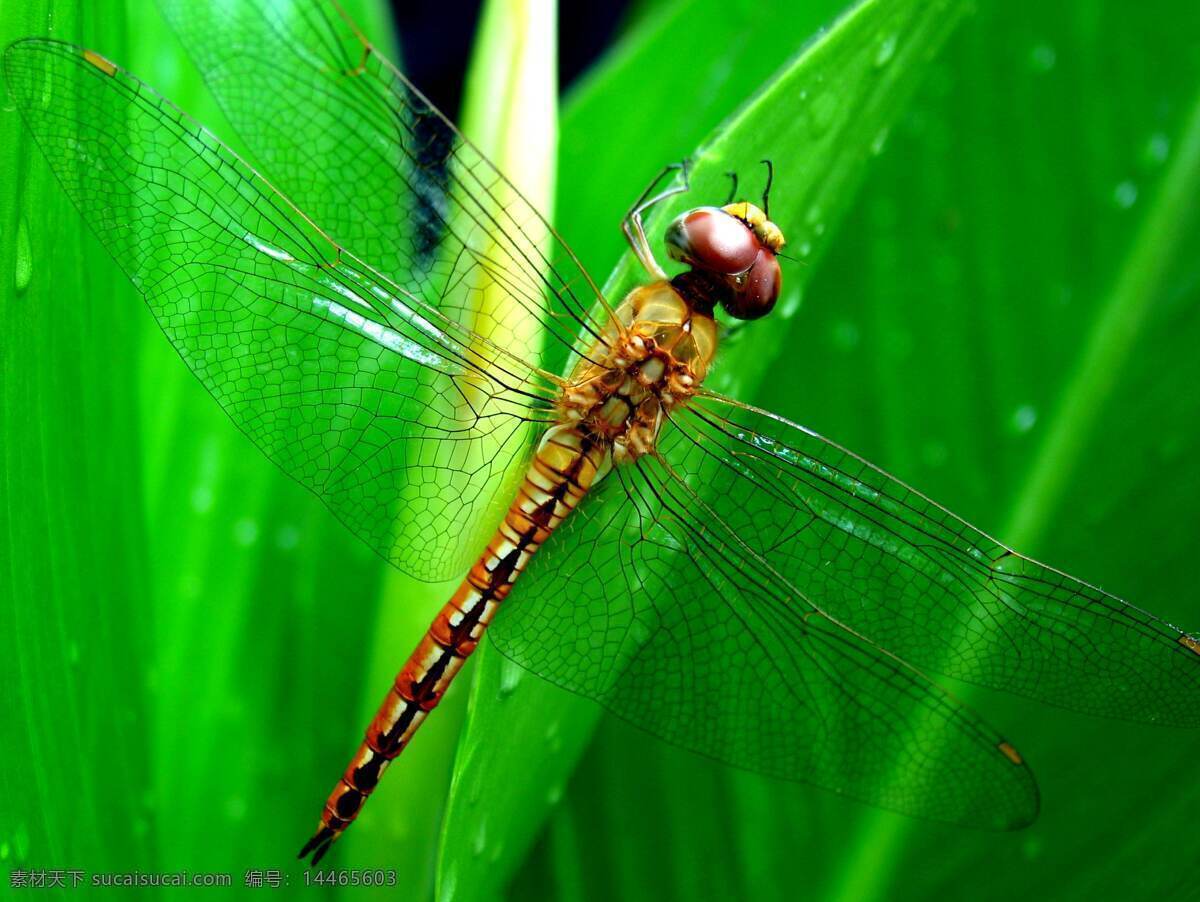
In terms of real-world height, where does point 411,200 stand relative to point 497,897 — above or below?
above

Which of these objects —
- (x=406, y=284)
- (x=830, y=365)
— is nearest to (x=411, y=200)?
(x=406, y=284)

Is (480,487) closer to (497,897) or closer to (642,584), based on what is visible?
(642,584)

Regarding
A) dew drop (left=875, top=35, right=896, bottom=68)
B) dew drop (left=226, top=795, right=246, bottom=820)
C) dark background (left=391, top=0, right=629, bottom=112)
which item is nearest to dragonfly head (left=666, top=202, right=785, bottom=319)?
dew drop (left=875, top=35, right=896, bottom=68)

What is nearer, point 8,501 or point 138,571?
point 8,501

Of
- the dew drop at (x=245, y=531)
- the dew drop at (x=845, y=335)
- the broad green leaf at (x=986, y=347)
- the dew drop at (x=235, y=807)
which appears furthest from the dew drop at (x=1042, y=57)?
the dew drop at (x=235, y=807)

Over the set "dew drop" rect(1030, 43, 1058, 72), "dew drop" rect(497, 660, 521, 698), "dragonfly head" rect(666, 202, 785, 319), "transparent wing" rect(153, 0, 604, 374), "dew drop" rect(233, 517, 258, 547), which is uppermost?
"dew drop" rect(1030, 43, 1058, 72)

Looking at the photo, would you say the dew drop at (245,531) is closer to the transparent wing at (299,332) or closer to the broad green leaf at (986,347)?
the transparent wing at (299,332)

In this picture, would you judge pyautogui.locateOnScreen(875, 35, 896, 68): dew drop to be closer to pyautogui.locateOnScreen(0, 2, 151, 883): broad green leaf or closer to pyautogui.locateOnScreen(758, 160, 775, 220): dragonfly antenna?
pyautogui.locateOnScreen(758, 160, 775, 220): dragonfly antenna

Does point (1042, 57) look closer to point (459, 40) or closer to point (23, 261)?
point (23, 261)
